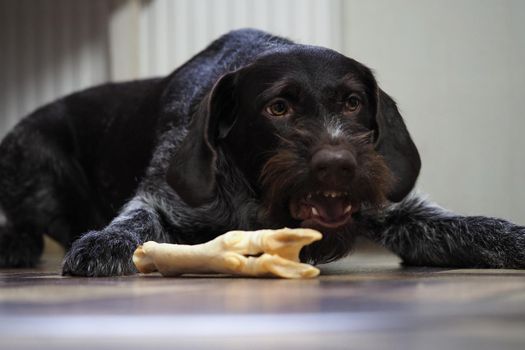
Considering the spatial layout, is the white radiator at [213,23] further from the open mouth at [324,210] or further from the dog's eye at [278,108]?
the open mouth at [324,210]

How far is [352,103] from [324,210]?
33 centimetres

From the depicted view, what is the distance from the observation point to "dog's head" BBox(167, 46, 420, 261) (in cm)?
214

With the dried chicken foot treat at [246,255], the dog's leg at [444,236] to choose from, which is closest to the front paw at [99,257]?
the dried chicken foot treat at [246,255]

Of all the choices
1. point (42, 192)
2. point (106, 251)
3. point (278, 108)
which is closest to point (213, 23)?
point (42, 192)

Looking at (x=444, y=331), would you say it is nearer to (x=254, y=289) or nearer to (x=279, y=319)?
(x=279, y=319)

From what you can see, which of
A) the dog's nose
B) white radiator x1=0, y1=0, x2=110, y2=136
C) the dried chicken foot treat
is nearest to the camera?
the dried chicken foot treat

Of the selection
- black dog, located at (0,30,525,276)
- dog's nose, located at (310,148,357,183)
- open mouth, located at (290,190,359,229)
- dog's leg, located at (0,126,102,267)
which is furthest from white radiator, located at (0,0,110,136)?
dog's nose, located at (310,148,357,183)

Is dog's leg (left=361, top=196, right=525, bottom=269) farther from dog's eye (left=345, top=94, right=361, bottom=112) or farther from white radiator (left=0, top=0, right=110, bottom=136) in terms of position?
white radiator (left=0, top=0, right=110, bottom=136)

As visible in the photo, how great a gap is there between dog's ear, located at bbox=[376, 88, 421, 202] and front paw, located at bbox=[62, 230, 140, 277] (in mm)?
727

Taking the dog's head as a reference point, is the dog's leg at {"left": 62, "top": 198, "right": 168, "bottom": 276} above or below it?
below

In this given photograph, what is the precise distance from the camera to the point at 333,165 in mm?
2051

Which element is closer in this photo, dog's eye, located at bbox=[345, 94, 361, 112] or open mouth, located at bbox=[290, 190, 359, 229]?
open mouth, located at bbox=[290, 190, 359, 229]

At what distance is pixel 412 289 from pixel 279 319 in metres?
0.55

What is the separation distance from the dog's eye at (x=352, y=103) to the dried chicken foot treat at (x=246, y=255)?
0.50 meters
